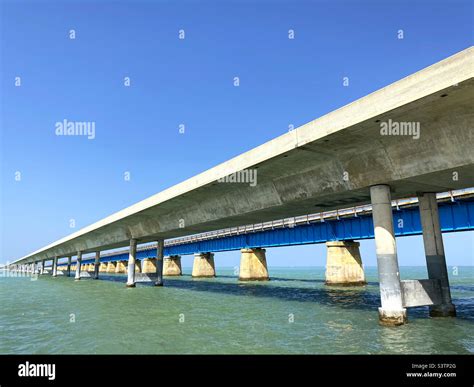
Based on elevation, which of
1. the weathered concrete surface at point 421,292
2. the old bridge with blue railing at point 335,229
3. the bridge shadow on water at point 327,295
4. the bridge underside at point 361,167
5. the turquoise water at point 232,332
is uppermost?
the bridge underside at point 361,167

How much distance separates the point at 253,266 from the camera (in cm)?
5631

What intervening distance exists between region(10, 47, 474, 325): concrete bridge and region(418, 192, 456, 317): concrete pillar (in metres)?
0.05

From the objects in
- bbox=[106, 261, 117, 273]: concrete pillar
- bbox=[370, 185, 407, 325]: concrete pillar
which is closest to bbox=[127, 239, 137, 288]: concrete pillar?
bbox=[370, 185, 407, 325]: concrete pillar

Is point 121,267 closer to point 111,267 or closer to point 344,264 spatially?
point 111,267

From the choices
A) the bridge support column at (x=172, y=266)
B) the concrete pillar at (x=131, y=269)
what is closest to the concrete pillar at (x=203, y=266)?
the bridge support column at (x=172, y=266)

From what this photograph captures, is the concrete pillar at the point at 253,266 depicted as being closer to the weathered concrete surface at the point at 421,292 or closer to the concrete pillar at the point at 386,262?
the weathered concrete surface at the point at 421,292

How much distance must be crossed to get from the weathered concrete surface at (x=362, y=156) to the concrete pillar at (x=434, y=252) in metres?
1.00

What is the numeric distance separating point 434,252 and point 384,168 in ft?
18.6

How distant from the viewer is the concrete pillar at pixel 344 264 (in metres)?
40.5

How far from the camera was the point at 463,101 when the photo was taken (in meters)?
10.8

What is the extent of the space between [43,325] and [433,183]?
1861 centimetres

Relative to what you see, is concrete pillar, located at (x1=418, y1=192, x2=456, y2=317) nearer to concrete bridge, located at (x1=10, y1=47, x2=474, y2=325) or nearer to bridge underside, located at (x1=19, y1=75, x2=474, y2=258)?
concrete bridge, located at (x1=10, y1=47, x2=474, y2=325)

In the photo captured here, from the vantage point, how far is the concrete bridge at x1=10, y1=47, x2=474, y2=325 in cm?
1117
